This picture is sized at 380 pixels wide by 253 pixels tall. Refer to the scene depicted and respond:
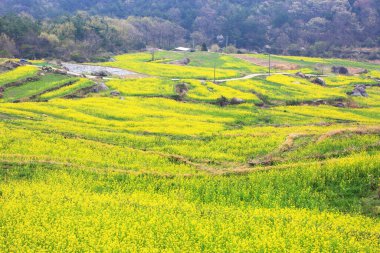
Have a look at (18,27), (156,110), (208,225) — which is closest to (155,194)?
(208,225)

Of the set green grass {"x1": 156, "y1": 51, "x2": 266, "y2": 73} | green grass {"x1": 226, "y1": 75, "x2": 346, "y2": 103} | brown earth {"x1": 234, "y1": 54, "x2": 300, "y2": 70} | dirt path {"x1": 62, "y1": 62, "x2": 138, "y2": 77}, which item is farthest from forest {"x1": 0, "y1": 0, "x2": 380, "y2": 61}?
green grass {"x1": 226, "y1": 75, "x2": 346, "y2": 103}

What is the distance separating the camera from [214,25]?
167 m

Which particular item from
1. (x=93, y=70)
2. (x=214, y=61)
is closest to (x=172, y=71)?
(x=93, y=70)

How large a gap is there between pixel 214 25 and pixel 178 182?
484ft

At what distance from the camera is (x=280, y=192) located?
77.5 feet

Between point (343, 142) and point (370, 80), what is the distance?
61.5m

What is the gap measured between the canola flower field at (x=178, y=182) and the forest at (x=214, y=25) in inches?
2605

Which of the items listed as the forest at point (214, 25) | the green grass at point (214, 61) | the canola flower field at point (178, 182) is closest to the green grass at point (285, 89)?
the canola flower field at point (178, 182)

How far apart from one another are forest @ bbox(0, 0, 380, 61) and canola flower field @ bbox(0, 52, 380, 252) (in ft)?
217

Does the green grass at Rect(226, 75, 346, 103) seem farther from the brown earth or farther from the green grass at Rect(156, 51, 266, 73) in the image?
the brown earth

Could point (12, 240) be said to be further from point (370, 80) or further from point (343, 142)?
point (370, 80)

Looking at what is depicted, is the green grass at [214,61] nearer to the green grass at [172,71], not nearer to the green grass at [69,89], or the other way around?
the green grass at [172,71]

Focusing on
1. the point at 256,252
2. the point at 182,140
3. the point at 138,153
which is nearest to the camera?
the point at 256,252

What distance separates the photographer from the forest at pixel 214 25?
120 meters
